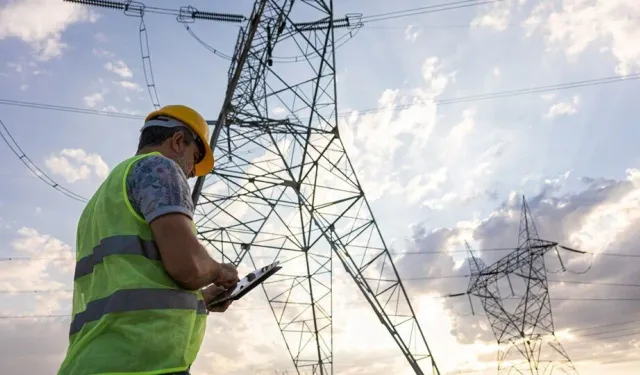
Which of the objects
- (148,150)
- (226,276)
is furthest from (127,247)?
(148,150)

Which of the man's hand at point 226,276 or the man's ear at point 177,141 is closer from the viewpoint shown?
the man's hand at point 226,276

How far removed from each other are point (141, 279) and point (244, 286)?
22.0 inches

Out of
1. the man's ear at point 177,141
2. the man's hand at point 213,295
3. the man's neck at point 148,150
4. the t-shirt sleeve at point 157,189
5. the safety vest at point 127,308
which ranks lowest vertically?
the safety vest at point 127,308

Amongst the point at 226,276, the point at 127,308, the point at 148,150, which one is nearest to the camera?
the point at 127,308

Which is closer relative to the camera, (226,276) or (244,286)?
(226,276)

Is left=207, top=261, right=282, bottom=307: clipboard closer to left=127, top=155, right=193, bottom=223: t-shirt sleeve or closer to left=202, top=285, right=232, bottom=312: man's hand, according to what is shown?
left=202, top=285, right=232, bottom=312: man's hand

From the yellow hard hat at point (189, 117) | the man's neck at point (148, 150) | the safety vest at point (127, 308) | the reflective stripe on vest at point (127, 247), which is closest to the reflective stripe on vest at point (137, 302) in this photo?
the safety vest at point (127, 308)

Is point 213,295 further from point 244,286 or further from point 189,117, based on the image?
point 189,117

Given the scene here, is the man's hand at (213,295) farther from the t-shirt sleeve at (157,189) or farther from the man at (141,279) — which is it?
the t-shirt sleeve at (157,189)

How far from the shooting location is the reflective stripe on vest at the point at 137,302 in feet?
5.18

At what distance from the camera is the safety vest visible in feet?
5.07

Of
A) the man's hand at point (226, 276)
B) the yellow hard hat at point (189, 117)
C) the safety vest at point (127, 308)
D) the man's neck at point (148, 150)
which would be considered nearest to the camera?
the safety vest at point (127, 308)

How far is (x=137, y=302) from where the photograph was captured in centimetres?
158

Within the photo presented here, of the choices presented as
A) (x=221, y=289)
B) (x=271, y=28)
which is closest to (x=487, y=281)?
(x=271, y=28)
